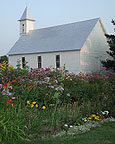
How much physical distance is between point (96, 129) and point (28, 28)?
28.6m

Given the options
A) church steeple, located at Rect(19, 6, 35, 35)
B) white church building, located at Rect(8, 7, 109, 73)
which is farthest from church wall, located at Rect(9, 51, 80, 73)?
church steeple, located at Rect(19, 6, 35, 35)

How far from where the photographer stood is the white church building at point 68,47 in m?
22.4

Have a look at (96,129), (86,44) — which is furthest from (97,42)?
(96,129)

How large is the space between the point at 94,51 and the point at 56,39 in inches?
181

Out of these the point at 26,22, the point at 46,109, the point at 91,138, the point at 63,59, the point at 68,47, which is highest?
the point at 26,22

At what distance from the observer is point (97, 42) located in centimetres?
2459

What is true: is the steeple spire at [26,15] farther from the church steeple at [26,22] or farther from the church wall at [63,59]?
the church wall at [63,59]

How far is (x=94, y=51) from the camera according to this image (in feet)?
79.0

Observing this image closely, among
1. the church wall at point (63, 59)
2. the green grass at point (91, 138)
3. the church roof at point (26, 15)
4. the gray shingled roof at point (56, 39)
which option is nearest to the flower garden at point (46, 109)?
the green grass at point (91, 138)

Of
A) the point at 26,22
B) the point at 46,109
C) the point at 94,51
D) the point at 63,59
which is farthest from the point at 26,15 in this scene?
the point at 46,109

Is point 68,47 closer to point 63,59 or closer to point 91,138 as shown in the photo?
point 63,59

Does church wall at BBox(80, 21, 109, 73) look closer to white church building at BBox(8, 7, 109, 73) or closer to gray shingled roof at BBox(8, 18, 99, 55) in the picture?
white church building at BBox(8, 7, 109, 73)

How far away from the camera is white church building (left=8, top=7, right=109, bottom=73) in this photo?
2238cm

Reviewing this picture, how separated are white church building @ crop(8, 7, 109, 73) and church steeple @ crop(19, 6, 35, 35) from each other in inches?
118
